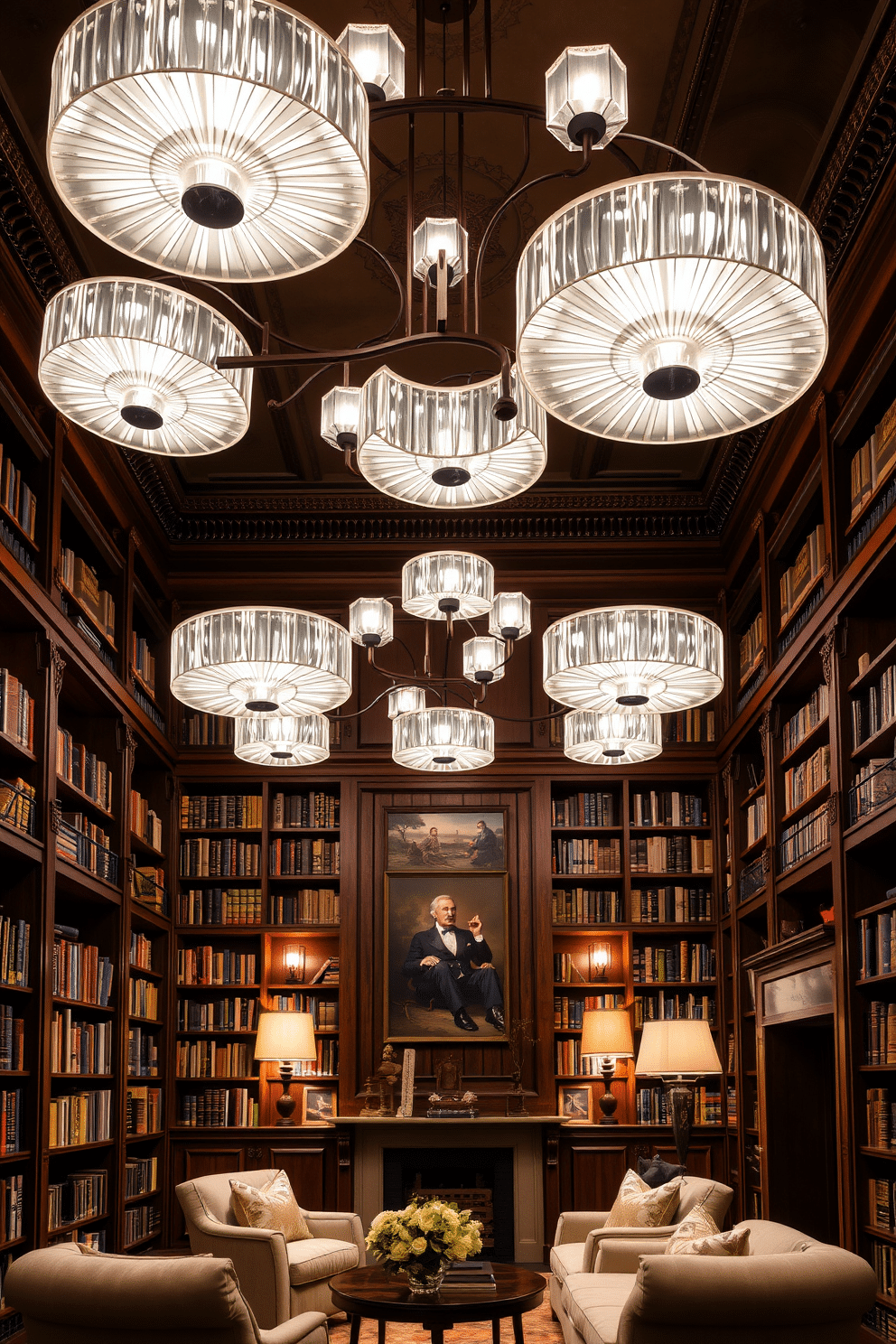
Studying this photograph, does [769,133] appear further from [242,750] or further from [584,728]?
[242,750]

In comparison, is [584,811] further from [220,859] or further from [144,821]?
[144,821]

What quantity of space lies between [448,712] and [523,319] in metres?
3.34

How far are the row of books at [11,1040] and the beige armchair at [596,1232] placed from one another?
2.60 metres

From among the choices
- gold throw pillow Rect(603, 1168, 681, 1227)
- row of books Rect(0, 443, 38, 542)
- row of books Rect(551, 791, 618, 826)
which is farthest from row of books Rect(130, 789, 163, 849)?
gold throw pillow Rect(603, 1168, 681, 1227)

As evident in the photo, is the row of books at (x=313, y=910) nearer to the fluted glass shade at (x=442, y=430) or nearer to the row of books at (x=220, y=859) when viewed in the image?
the row of books at (x=220, y=859)

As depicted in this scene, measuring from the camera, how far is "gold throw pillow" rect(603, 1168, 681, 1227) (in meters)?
5.78

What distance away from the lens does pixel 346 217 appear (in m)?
2.39

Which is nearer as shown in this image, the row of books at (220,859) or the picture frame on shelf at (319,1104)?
the picture frame on shelf at (319,1104)

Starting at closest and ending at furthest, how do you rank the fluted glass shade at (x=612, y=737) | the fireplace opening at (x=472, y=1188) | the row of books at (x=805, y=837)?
the fluted glass shade at (x=612, y=737) → the row of books at (x=805, y=837) → the fireplace opening at (x=472, y=1188)

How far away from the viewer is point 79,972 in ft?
22.4

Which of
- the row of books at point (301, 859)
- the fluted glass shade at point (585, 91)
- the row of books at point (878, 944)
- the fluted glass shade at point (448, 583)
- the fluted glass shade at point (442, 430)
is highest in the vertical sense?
the fluted glass shade at point (585, 91)

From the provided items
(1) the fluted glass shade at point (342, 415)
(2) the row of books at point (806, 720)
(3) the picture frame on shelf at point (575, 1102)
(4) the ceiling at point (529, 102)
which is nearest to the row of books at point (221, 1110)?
(3) the picture frame on shelf at point (575, 1102)

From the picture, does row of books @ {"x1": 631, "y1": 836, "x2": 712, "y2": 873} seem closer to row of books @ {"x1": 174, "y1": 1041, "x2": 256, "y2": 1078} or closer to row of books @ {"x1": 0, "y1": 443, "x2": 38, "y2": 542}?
row of books @ {"x1": 174, "y1": 1041, "x2": 256, "y2": 1078}

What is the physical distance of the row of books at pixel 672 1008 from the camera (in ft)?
28.2
